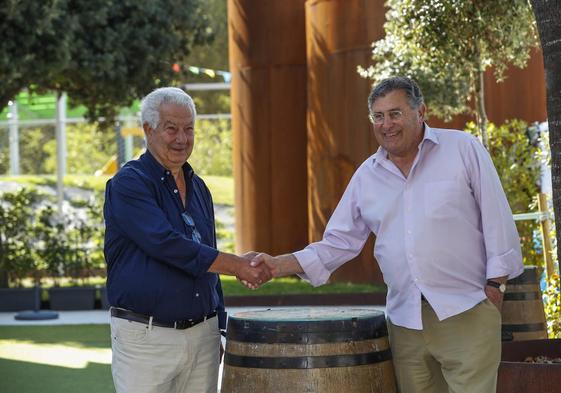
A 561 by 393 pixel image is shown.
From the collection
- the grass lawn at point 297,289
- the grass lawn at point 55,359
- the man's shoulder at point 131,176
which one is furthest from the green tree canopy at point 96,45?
the man's shoulder at point 131,176

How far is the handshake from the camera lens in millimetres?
4629

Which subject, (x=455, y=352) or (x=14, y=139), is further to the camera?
(x=14, y=139)

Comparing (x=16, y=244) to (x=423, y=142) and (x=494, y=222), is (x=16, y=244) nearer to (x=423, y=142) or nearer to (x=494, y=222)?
(x=423, y=142)

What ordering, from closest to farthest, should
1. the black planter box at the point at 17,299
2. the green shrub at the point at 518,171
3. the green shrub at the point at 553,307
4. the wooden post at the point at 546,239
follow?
1. the green shrub at the point at 553,307
2. the wooden post at the point at 546,239
3. the green shrub at the point at 518,171
4. the black planter box at the point at 17,299

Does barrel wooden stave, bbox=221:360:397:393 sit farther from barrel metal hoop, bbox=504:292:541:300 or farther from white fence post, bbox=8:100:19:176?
white fence post, bbox=8:100:19:176

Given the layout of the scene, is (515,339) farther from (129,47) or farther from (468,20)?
(129,47)

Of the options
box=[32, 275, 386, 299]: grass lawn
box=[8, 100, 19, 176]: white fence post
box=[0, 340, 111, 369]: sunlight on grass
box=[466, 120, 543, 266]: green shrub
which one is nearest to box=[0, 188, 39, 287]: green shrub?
box=[32, 275, 386, 299]: grass lawn

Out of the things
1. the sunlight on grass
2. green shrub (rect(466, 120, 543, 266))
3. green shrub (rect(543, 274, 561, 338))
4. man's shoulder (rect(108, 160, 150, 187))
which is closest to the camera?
man's shoulder (rect(108, 160, 150, 187))

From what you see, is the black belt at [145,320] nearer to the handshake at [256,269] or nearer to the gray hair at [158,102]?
the handshake at [256,269]

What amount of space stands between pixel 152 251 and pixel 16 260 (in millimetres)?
11812

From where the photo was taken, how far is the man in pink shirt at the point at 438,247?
4.21m

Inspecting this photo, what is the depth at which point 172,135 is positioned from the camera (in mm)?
4500

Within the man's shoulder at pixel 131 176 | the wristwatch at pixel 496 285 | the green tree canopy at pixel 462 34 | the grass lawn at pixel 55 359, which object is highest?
the green tree canopy at pixel 462 34

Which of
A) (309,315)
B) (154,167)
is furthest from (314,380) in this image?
(154,167)
